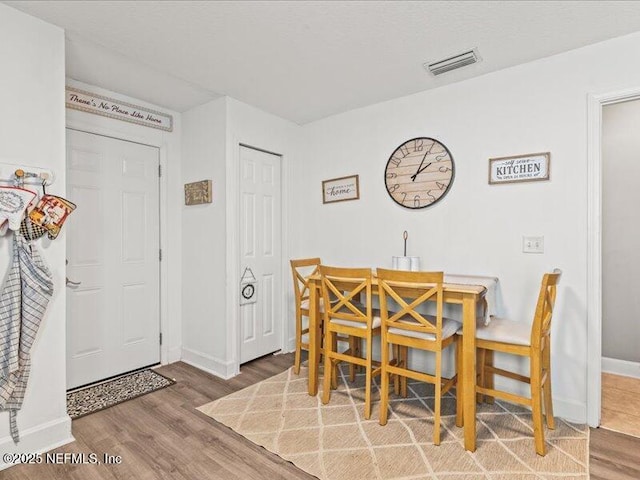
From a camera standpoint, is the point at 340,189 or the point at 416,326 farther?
the point at 340,189

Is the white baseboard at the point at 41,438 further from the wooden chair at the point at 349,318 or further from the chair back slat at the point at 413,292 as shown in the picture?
the chair back slat at the point at 413,292

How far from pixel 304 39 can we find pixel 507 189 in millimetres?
1713

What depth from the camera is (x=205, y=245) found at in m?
3.15

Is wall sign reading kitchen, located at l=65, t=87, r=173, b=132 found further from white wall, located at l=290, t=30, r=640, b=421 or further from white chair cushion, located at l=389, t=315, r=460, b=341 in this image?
white chair cushion, located at l=389, t=315, r=460, b=341

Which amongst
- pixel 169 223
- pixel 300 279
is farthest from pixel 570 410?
pixel 169 223

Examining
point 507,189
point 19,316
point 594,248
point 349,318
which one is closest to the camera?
point 19,316

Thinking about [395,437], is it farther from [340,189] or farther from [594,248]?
[340,189]

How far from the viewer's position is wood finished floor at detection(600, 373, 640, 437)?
219 cm

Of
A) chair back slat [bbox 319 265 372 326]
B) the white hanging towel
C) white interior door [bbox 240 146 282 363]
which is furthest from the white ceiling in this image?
chair back slat [bbox 319 265 372 326]

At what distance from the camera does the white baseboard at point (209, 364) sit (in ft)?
9.71

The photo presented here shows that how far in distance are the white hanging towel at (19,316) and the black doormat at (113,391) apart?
1.90ft

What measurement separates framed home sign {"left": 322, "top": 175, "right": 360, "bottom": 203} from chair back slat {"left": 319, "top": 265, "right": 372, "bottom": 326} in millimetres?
1133

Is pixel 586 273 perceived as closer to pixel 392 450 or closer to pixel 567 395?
pixel 567 395

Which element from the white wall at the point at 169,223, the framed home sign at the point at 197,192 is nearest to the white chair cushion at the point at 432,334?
the framed home sign at the point at 197,192
